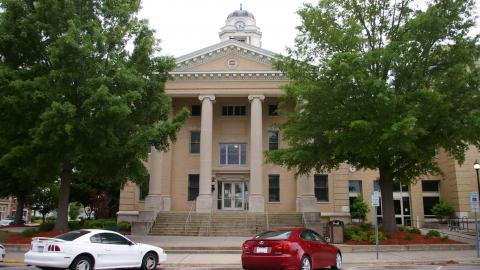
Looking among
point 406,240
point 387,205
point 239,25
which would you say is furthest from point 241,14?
point 406,240

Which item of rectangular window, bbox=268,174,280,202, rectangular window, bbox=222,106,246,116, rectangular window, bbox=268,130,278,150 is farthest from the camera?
rectangular window, bbox=222,106,246,116

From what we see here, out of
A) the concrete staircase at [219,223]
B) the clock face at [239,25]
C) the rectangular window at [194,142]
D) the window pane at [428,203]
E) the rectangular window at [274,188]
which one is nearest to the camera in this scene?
the concrete staircase at [219,223]

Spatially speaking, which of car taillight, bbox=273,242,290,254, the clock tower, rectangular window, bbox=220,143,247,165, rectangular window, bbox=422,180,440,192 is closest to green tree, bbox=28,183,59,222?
the clock tower

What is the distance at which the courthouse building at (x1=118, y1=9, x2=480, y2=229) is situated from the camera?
114 feet

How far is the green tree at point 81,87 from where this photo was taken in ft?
66.5

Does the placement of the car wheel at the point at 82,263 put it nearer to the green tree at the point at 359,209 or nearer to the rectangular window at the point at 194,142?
the rectangular window at the point at 194,142

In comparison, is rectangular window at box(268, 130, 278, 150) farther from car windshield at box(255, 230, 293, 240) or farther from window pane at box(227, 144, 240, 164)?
car windshield at box(255, 230, 293, 240)

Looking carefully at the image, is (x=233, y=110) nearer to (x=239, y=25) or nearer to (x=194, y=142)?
(x=194, y=142)

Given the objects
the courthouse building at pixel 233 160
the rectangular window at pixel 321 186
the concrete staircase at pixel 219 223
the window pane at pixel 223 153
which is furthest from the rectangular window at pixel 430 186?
the window pane at pixel 223 153

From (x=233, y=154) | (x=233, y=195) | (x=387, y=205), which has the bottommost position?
(x=387, y=205)

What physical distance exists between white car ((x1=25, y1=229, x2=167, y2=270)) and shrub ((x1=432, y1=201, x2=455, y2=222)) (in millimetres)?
28926

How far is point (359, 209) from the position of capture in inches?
1517

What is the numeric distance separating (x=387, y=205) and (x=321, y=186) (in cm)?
1343

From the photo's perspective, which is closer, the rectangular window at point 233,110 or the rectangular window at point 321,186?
the rectangular window at point 321,186
